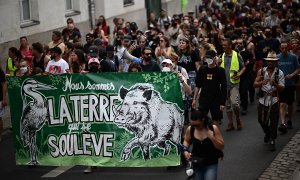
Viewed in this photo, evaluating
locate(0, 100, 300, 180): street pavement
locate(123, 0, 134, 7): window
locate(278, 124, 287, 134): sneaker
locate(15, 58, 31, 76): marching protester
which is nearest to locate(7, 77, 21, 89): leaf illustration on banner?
locate(0, 100, 300, 180): street pavement

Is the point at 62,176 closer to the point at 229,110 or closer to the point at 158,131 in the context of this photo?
the point at 158,131

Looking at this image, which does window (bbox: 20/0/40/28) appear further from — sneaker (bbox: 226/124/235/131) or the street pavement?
sneaker (bbox: 226/124/235/131)

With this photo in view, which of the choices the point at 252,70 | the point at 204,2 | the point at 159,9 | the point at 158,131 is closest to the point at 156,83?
the point at 158,131

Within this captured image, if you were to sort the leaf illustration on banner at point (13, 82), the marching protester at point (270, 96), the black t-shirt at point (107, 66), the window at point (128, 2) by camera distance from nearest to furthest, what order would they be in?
the leaf illustration on banner at point (13, 82)
the marching protester at point (270, 96)
the black t-shirt at point (107, 66)
the window at point (128, 2)

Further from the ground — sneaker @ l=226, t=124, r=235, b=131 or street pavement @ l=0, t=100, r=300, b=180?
sneaker @ l=226, t=124, r=235, b=131

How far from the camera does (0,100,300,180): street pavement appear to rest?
33.6 ft

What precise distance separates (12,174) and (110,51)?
3.46m

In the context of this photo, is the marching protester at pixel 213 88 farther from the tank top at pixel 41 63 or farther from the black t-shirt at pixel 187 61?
the tank top at pixel 41 63

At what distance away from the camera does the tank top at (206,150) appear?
8.05 metres

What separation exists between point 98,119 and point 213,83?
226cm

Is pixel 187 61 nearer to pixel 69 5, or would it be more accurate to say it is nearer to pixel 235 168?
pixel 235 168

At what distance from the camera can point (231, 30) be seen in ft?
58.3

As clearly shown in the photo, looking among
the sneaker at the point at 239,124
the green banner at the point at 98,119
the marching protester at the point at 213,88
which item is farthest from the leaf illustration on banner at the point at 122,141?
the sneaker at the point at 239,124

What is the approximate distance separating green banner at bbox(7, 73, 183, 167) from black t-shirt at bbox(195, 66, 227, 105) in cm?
149
